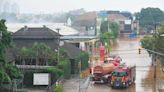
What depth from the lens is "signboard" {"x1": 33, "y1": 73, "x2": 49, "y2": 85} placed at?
29.8 metres

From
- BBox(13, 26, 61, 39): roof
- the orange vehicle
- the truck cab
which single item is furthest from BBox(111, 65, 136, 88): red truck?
BBox(13, 26, 61, 39): roof

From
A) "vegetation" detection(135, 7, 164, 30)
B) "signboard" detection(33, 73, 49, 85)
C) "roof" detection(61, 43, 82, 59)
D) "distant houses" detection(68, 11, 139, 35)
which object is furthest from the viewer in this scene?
"vegetation" detection(135, 7, 164, 30)

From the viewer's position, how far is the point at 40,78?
30.0 metres

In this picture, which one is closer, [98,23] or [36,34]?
[36,34]

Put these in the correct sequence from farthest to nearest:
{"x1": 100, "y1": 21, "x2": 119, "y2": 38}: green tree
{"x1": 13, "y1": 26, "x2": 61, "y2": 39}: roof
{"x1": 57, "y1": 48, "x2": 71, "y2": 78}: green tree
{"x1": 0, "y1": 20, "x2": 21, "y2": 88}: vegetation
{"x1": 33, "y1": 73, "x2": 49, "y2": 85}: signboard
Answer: {"x1": 100, "y1": 21, "x2": 119, "y2": 38}: green tree → {"x1": 13, "y1": 26, "x2": 61, "y2": 39}: roof → {"x1": 57, "y1": 48, "x2": 71, "y2": 78}: green tree → {"x1": 33, "y1": 73, "x2": 49, "y2": 85}: signboard → {"x1": 0, "y1": 20, "x2": 21, "y2": 88}: vegetation

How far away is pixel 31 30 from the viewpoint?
39625 millimetres

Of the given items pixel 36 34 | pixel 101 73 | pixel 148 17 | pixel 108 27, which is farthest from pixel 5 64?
pixel 148 17

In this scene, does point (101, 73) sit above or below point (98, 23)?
below

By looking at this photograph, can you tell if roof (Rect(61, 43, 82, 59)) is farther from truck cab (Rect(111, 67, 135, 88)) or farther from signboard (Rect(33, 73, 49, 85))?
signboard (Rect(33, 73, 49, 85))

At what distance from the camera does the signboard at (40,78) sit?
29.8 m

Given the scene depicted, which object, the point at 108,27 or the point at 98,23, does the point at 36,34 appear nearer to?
the point at 108,27

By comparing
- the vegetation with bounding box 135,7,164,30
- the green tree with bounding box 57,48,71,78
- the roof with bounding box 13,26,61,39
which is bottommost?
the green tree with bounding box 57,48,71,78

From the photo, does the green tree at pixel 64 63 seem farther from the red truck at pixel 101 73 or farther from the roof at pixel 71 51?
the red truck at pixel 101 73

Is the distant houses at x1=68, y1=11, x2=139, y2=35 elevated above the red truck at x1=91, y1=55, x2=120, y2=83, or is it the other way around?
the distant houses at x1=68, y1=11, x2=139, y2=35
